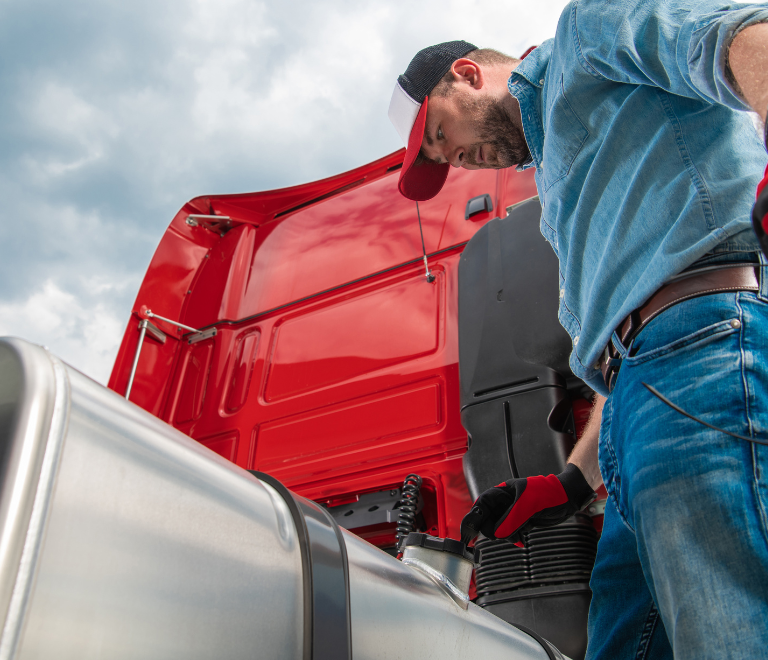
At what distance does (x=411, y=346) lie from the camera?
2.05 m

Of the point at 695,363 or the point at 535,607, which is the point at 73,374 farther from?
the point at 535,607

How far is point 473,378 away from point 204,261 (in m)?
1.62

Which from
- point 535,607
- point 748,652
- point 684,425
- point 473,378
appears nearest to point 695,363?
point 684,425

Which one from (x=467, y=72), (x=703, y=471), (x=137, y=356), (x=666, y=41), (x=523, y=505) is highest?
(x=137, y=356)

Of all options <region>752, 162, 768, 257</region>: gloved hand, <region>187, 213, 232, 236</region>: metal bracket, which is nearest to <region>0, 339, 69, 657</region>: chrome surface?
<region>752, 162, 768, 257</region>: gloved hand

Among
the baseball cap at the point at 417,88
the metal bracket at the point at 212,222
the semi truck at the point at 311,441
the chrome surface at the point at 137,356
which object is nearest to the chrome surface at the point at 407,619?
the semi truck at the point at 311,441

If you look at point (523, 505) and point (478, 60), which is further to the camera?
point (478, 60)

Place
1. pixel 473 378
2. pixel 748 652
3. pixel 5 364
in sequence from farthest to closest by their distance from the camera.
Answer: pixel 473 378, pixel 748 652, pixel 5 364

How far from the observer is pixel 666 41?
0.72m

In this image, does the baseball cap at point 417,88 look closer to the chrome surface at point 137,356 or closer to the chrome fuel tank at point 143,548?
the chrome fuel tank at point 143,548

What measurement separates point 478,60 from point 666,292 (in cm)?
81

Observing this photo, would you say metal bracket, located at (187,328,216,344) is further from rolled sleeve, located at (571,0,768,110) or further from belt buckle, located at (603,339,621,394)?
rolled sleeve, located at (571,0,768,110)

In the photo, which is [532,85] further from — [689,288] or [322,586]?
[322,586]

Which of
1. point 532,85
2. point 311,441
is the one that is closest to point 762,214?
point 532,85
